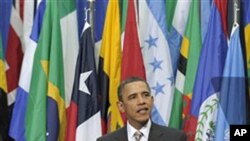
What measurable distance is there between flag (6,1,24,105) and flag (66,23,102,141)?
561 mm

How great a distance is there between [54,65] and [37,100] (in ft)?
0.97

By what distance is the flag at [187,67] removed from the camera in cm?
534

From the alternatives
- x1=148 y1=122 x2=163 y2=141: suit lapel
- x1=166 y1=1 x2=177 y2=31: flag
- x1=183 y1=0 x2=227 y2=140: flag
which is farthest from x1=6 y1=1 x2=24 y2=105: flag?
x1=148 y1=122 x2=163 y2=141: suit lapel

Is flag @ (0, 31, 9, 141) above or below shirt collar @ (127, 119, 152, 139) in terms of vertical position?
below

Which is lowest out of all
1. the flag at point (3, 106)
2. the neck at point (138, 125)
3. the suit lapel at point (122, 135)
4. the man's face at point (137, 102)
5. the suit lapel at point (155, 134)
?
the flag at point (3, 106)

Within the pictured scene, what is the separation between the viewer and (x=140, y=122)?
12.6ft

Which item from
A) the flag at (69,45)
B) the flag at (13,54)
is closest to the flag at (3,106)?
the flag at (13,54)

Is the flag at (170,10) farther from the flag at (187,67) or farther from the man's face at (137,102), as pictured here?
the man's face at (137,102)

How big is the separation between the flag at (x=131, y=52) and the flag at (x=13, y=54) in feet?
2.86

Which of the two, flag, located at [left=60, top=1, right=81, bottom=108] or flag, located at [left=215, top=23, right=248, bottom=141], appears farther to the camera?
flag, located at [left=60, top=1, right=81, bottom=108]

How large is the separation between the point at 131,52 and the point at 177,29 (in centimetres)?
45

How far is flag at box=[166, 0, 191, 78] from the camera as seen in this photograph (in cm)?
550

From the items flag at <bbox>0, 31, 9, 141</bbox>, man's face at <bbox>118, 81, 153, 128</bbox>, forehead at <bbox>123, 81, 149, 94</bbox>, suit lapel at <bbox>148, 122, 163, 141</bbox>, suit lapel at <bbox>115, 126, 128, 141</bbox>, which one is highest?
forehead at <bbox>123, 81, 149, 94</bbox>

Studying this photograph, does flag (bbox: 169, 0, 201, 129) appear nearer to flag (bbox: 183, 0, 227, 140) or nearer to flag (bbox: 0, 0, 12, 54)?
flag (bbox: 183, 0, 227, 140)
